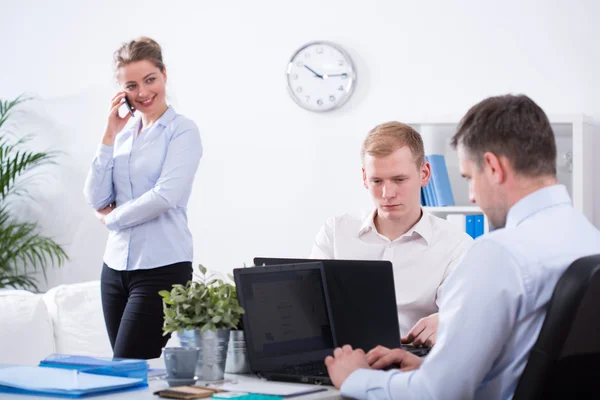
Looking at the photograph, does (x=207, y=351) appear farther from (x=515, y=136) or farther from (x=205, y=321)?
(x=515, y=136)

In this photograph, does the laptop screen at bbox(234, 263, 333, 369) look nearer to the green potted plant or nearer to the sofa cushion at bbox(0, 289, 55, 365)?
the sofa cushion at bbox(0, 289, 55, 365)

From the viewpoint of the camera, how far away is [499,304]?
157 centimetres

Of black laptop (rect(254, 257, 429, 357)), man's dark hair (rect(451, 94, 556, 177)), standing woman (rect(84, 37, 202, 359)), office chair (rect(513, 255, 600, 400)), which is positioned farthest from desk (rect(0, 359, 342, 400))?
standing woman (rect(84, 37, 202, 359))

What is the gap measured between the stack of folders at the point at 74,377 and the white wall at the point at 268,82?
3.06 meters

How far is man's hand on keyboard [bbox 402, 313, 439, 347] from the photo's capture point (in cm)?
226

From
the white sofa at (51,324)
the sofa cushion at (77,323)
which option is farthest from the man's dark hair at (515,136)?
the sofa cushion at (77,323)

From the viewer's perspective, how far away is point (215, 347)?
196cm

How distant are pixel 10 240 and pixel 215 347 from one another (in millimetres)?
3949

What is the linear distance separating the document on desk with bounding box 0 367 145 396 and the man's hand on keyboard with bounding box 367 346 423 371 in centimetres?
51

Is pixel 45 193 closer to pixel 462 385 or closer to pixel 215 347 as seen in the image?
pixel 215 347

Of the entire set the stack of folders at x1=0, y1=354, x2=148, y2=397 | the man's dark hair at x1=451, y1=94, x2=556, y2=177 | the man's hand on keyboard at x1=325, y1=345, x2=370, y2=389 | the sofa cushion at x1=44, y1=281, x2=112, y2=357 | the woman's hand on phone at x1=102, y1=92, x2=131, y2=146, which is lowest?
the sofa cushion at x1=44, y1=281, x2=112, y2=357

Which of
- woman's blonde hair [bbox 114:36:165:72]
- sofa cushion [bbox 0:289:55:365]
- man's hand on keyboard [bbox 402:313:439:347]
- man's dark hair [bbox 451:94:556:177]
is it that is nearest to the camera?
man's dark hair [bbox 451:94:556:177]

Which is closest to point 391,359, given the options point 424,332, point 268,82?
point 424,332

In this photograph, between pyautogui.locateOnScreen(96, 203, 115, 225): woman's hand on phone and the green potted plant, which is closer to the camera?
pyautogui.locateOnScreen(96, 203, 115, 225): woman's hand on phone
